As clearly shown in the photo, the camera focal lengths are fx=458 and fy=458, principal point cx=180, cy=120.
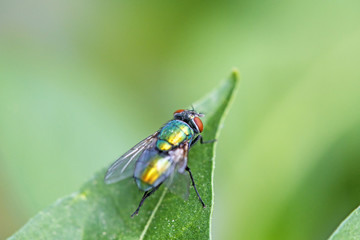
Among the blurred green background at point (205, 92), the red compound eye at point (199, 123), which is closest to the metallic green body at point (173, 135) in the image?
the red compound eye at point (199, 123)

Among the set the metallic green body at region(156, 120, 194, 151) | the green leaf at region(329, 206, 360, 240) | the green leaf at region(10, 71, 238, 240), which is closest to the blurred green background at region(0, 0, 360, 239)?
the metallic green body at region(156, 120, 194, 151)

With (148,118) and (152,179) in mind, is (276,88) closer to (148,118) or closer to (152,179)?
(148,118)

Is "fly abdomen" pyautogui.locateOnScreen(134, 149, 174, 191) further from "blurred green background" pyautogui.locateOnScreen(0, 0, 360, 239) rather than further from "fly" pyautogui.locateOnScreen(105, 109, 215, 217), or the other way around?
"blurred green background" pyautogui.locateOnScreen(0, 0, 360, 239)

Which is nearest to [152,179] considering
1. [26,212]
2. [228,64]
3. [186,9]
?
[26,212]

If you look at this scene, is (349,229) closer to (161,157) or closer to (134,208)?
(134,208)

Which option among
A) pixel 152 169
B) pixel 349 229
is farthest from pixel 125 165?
pixel 349 229

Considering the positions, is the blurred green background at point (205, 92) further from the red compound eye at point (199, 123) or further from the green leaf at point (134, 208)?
the green leaf at point (134, 208)
